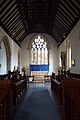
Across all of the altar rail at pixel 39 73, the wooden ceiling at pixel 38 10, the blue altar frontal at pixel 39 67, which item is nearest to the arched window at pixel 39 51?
the blue altar frontal at pixel 39 67

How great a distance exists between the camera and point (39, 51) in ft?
75.8

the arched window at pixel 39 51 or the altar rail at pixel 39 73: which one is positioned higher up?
the arched window at pixel 39 51

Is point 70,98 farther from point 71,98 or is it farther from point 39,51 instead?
point 39,51

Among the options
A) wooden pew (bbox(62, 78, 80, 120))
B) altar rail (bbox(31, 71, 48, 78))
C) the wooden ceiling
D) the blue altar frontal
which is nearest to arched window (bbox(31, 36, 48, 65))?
the blue altar frontal

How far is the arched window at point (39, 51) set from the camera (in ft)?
75.3

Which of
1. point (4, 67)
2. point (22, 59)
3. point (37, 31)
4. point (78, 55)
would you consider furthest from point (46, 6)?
point (22, 59)

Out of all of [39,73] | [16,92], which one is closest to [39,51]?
[39,73]

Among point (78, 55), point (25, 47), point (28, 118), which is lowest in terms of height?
point (28, 118)

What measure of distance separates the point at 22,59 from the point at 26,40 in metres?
1.90

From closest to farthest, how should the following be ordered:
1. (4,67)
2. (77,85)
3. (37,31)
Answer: (77,85) < (4,67) < (37,31)

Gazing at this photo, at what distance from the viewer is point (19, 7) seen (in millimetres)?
12828

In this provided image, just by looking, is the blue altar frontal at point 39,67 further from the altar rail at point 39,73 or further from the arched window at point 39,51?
the arched window at point 39,51

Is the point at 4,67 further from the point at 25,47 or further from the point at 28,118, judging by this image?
the point at 28,118

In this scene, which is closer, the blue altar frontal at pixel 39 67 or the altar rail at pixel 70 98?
the altar rail at pixel 70 98
